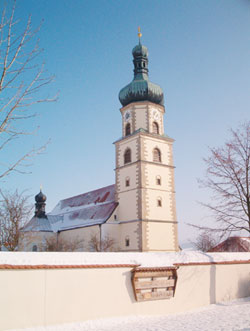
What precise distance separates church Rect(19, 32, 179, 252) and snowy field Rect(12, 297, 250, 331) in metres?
18.2

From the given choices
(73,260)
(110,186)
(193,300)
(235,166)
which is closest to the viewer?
(73,260)

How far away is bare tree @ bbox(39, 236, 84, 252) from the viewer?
34.5 meters

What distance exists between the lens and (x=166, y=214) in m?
31.4

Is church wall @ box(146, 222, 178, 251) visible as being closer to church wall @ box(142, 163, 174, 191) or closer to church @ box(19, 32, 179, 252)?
church @ box(19, 32, 179, 252)

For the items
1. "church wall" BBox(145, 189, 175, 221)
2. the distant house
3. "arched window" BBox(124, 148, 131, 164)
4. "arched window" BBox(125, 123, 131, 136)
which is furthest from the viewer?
"arched window" BBox(125, 123, 131, 136)

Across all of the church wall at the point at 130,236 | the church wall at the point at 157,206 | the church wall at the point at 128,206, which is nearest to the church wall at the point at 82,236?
the church wall at the point at 130,236

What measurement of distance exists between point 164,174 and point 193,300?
21.0m

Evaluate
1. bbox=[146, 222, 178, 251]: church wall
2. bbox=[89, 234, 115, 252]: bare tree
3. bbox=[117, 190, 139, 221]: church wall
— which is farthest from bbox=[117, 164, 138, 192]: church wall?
bbox=[89, 234, 115, 252]: bare tree

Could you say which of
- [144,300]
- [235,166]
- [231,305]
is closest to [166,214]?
[235,166]

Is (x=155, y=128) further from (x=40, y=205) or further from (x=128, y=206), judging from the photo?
Answer: (x=40, y=205)

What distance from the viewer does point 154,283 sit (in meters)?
11.0

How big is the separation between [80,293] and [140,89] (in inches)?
1057

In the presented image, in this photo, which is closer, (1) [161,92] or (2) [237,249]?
(2) [237,249]

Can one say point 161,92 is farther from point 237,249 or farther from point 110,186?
point 237,249
